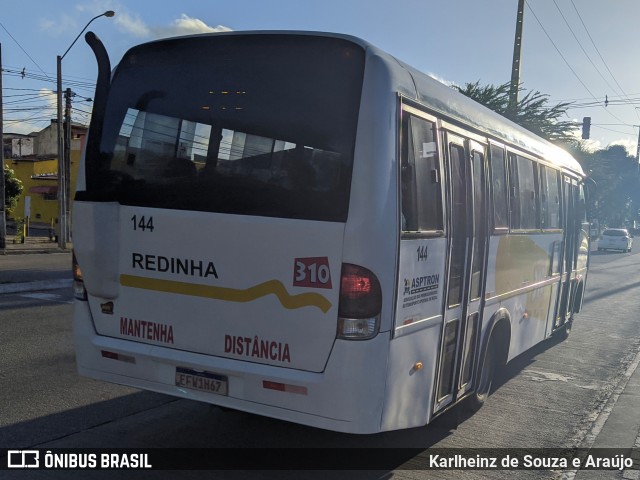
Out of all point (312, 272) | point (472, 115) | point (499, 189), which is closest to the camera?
point (312, 272)

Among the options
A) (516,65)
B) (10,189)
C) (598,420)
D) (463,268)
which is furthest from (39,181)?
(463,268)

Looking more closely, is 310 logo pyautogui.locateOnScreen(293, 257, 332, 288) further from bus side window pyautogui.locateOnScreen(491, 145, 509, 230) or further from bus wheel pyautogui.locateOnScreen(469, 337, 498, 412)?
bus wheel pyautogui.locateOnScreen(469, 337, 498, 412)

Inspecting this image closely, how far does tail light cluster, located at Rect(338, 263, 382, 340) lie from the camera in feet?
13.9

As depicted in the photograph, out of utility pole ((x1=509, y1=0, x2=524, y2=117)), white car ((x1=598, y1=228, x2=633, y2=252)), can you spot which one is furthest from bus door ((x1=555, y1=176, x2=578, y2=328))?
white car ((x1=598, y1=228, x2=633, y2=252))

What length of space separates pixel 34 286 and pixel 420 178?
1156cm

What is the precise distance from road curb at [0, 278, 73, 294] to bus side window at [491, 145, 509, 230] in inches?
402

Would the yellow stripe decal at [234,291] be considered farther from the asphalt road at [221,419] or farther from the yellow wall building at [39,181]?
the yellow wall building at [39,181]

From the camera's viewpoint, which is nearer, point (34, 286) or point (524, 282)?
point (524, 282)

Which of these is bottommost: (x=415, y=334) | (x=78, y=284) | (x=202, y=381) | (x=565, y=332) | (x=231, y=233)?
(x=565, y=332)

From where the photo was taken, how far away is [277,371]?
4.43 metres

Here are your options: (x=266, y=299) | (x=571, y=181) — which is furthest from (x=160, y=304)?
(x=571, y=181)

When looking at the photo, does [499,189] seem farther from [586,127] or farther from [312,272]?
[586,127]

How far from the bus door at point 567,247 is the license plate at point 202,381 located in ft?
23.5

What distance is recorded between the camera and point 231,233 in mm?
4598
